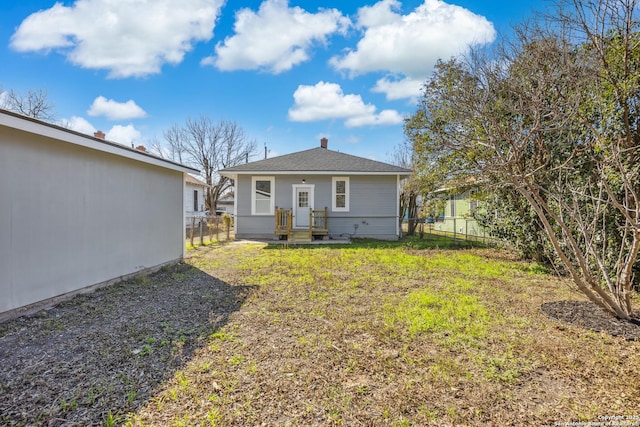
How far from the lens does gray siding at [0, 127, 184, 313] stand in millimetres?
4098

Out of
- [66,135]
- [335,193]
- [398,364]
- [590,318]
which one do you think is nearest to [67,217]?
[66,135]

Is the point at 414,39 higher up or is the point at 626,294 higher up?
the point at 414,39

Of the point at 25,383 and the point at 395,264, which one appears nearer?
the point at 25,383

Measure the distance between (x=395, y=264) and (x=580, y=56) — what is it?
535 centimetres

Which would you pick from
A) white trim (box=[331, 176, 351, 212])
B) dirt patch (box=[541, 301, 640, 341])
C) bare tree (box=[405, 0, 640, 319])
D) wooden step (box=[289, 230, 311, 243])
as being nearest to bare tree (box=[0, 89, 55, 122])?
wooden step (box=[289, 230, 311, 243])

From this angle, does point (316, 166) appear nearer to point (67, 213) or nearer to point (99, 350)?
point (67, 213)

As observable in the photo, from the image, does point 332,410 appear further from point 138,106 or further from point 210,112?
point 210,112

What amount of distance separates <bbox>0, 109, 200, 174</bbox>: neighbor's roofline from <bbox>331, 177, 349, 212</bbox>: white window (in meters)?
7.89

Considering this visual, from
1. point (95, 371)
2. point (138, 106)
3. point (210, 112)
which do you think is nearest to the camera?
point (95, 371)

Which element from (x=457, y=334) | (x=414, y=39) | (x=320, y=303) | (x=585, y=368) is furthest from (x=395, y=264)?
(x=414, y=39)

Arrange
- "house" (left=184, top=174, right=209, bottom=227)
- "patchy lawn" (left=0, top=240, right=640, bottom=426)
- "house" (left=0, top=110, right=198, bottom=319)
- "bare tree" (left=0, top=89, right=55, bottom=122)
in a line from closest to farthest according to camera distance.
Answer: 1. "patchy lawn" (left=0, top=240, right=640, bottom=426)
2. "house" (left=0, top=110, right=198, bottom=319)
3. "bare tree" (left=0, top=89, right=55, bottom=122)
4. "house" (left=184, top=174, right=209, bottom=227)

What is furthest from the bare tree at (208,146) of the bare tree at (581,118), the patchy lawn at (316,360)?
the bare tree at (581,118)

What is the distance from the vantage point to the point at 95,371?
2.89m

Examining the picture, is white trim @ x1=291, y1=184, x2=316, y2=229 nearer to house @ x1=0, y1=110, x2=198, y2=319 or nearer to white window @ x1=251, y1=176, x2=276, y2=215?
white window @ x1=251, y1=176, x2=276, y2=215
